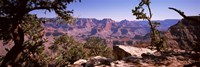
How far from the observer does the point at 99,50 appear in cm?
8881

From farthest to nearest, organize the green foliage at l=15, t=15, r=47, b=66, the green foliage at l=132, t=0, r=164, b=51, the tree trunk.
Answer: the green foliage at l=132, t=0, r=164, b=51
the green foliage at l=15, t=15, r=47, b=66
the tree trunk

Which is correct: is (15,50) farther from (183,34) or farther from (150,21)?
(183,34)

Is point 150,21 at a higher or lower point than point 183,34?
higher

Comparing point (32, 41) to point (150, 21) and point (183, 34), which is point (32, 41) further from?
point (183, 34)

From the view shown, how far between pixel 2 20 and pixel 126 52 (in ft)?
52.0

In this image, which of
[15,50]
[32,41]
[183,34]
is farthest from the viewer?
[183,34]

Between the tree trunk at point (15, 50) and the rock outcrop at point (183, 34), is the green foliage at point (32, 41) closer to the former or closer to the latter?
the tree trunk at point (15, 50)

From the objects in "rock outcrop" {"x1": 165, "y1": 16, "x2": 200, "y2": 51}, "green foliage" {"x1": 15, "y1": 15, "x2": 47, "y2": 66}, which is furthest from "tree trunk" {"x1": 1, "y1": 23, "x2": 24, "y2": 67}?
"rock outcrop" {"x1": 165, "y1": 16, "x2": 200, "y2": 51}

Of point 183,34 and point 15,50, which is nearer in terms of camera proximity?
point 15,50

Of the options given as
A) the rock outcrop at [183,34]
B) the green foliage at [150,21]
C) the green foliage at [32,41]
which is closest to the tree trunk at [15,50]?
the green foliage at [32,41]

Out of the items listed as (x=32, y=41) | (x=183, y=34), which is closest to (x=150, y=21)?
(x=32, y=41)

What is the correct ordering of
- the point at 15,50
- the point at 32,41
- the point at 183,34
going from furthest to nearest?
the point at 183,34
the point at 32,41
the point at 15,50

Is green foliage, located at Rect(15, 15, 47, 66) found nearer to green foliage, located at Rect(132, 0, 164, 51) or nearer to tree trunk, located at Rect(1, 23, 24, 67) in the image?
tree trunk, located at Rect(1, 23, 24, 67)

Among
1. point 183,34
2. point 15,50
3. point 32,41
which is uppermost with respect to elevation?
point 15,50
